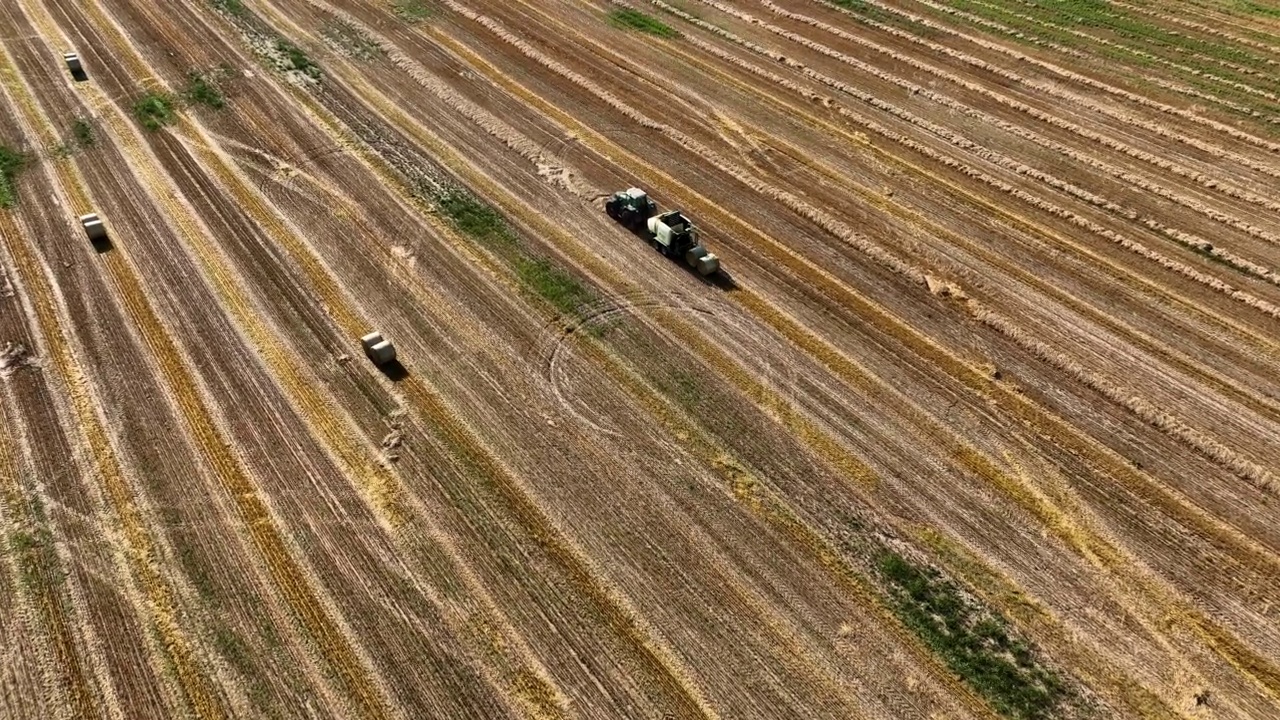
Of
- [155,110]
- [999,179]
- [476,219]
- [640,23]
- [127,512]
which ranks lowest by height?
[127,512]

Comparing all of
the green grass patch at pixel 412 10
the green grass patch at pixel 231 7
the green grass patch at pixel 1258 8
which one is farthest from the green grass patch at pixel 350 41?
the green grass patch at pixel 1258 8

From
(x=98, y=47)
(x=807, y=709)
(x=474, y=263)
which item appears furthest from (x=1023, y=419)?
(x=98, y=47)

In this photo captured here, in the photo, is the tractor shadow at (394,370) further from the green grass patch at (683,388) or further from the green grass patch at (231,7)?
the green grass patch at (231,7)

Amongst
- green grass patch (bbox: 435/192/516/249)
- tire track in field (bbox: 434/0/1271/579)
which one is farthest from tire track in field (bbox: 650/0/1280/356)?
green grass patch (bbox: 435/192/516/249)

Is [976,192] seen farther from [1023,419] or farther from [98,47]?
[98,47]

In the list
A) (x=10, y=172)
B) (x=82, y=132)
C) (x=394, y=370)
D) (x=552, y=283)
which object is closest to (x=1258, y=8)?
(x=552, y=283)

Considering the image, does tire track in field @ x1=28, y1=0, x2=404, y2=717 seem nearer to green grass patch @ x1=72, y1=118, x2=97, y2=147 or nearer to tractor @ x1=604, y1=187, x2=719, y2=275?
green grass patch @ x1=72, y1=118, x2=97, y2=147

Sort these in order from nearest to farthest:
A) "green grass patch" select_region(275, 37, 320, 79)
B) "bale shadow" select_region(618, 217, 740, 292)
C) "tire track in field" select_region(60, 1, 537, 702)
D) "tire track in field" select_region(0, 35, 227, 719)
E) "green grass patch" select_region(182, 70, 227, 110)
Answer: "tire track in field" select_region(0, 35, 227, 719)
"tire track in field" select_region(60, 1, 537, 702)
"bale shadow" select_region(618, 217, 740, 292)
"green grass patch" select_region(182, 70, 227, 110)
"green grass patch" select_region(275, 37, 320, 79)

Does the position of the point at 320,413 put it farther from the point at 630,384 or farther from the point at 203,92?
the point at 203,92
